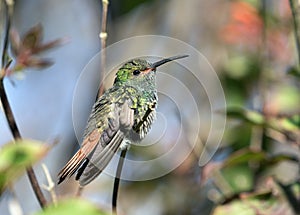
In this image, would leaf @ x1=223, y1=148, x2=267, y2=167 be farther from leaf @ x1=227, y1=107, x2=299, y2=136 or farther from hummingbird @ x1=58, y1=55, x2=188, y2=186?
hummingbird @ x1=58, y1=55, x2=188, y2=186

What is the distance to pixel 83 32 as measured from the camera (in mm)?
4598

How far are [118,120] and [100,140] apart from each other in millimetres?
56

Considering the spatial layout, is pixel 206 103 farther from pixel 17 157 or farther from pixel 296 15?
pixel 17 157

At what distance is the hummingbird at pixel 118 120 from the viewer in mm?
1087

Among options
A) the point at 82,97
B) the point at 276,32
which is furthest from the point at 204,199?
the point at 82,97

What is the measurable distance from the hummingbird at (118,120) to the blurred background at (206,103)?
254 millimetres

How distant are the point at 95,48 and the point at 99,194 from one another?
1.63m

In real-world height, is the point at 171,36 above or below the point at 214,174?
below

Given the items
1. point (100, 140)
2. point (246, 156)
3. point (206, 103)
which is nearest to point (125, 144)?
point (100, 140)

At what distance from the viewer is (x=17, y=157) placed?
4.16 ft

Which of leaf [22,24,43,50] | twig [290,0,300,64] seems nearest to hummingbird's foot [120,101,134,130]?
leaf [22,24,43,50]

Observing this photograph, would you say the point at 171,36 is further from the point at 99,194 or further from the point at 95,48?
the point at 99,194

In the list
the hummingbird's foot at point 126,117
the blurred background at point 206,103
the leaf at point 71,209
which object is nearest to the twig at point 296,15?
the blurred background at point 206,103

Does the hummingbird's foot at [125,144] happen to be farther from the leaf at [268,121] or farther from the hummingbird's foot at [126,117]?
the leaf at [268,121]
